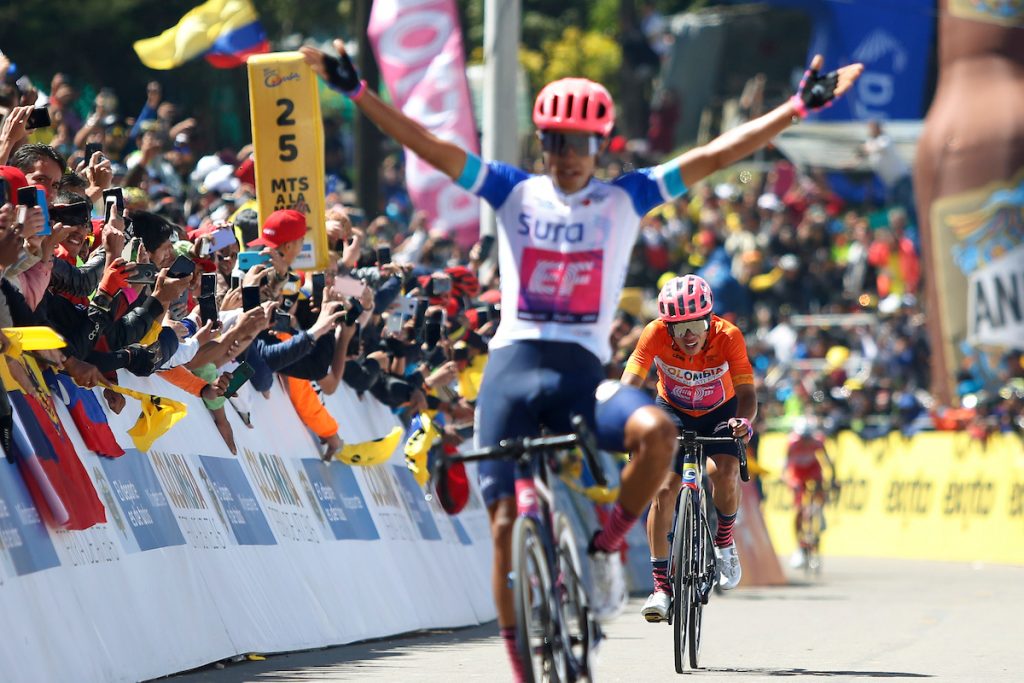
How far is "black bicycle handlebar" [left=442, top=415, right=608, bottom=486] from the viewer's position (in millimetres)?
7758

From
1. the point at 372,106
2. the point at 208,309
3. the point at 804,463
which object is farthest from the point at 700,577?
the point at 804,463

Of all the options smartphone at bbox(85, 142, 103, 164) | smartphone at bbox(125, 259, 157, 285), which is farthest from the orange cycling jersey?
smartphone at bbox(85, 142, 103, 164)

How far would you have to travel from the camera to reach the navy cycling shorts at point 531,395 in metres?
8.09

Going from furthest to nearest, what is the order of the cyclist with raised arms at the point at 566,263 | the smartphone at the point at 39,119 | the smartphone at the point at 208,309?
the smartphone at the point at 208,309, the smartphone at the point at 39,119, the cyclist with raised arms at the point at 566,263

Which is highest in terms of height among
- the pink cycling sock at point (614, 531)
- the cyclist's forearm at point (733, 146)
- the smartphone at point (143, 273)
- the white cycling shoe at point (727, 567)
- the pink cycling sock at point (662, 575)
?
the cyclist's forearm at point (733, 146)

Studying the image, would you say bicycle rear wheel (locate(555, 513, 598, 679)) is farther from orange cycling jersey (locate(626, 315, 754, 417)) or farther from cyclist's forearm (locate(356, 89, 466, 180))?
orange cycling jersey (locate(626, 315, 754, 417))

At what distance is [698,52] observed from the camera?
43906 mm

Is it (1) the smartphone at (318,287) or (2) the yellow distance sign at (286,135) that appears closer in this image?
(1) the smartphone at (318,287)

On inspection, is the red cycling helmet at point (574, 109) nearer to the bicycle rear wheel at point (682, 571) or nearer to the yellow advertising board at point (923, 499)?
the bicycle rear wheel at point (682, 571)

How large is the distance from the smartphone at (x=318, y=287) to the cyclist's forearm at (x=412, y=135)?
4146 millimetres

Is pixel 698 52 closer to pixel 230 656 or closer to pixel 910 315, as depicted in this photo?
pixel 910 315

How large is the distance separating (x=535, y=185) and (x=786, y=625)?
23.5 ft

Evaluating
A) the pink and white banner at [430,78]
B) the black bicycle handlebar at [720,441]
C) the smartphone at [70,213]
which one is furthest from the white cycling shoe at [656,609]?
the pink and white banner at [430,78]

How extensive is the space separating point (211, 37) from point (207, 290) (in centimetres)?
750
